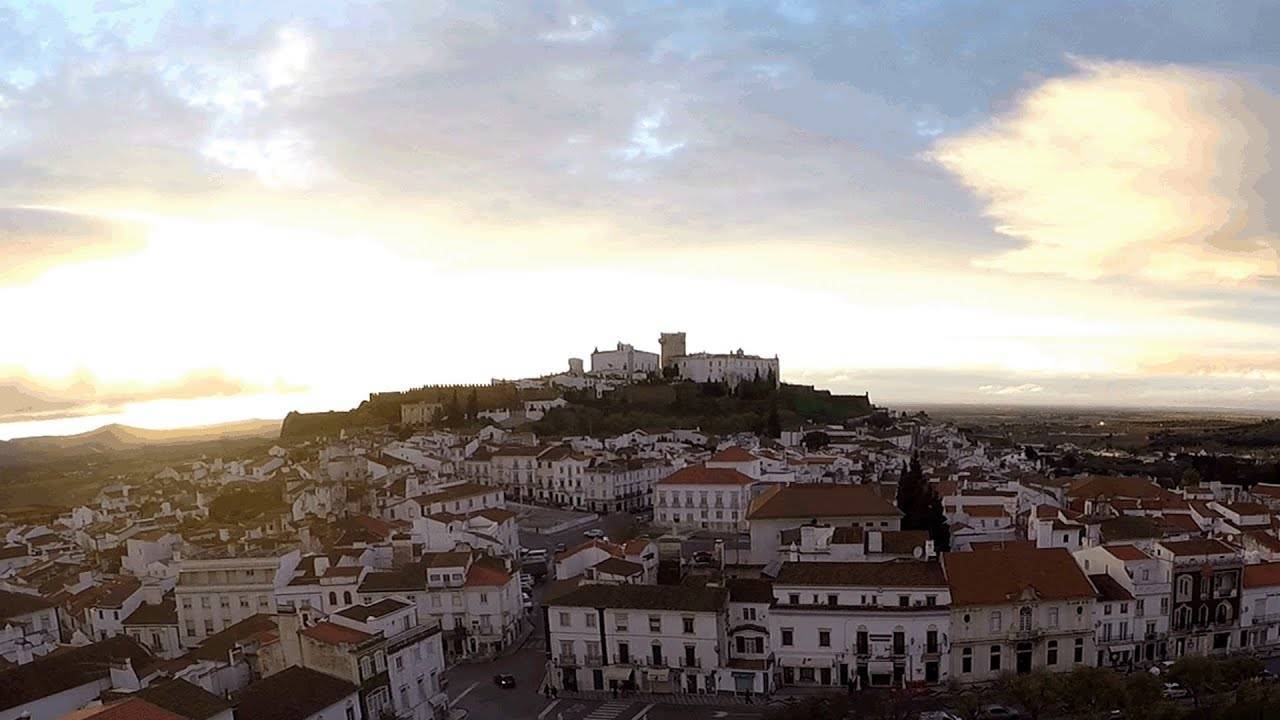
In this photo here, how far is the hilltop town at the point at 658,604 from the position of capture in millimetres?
29938

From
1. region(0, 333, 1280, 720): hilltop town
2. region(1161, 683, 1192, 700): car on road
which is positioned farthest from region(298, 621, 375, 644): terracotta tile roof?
region(1161, 683, 1192, 700): car on road

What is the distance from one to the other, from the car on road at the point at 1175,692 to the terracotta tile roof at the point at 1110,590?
4.60m

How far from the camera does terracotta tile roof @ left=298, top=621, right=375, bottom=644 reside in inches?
1112

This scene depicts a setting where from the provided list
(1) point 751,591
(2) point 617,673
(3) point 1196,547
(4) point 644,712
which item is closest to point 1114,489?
(3) point 1196,547

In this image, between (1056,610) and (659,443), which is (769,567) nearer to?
(1056,610)

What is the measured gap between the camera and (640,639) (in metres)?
34.5

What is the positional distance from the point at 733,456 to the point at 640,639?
3720 cm

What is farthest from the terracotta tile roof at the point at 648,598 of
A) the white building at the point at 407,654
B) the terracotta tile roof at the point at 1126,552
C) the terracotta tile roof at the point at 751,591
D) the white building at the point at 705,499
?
the white building at the point at 705,499

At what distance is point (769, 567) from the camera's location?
1593 inches

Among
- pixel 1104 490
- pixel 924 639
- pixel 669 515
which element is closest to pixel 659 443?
pixel 669 515

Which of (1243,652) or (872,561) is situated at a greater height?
(872,561)

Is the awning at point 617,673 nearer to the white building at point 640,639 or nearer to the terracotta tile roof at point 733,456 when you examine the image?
the white building at point 640,639

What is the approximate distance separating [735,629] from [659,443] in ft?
213

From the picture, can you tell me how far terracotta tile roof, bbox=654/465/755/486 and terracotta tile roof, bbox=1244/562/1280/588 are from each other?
108 ft
